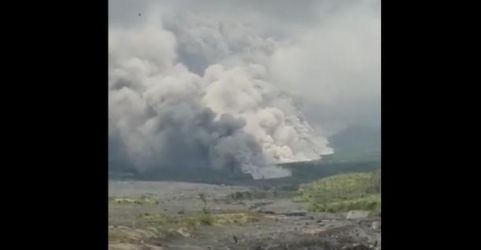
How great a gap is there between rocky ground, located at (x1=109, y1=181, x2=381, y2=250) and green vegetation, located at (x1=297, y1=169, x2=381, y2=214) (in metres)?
0.02

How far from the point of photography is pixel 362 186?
1398mm

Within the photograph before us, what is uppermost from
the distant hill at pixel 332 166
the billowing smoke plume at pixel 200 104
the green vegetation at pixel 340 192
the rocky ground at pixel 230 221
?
the billowing smoke plume at pixel 200 104

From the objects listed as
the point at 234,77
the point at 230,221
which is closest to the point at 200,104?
the point at 234,77

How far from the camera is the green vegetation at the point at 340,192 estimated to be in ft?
4.58

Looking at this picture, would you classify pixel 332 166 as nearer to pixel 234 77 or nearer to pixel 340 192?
pixel 340 192

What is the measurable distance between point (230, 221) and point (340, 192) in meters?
0.25

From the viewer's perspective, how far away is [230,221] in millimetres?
1406

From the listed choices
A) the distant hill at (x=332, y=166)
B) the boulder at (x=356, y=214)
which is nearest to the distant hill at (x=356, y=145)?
the distant hill at (x=332, y=166)

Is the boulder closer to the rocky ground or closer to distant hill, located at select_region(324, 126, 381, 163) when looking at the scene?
the rocky ground

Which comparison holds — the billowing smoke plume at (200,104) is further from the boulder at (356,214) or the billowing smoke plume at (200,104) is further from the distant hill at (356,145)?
the boulder at (356,214)

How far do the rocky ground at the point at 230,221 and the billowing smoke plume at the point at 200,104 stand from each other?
0.06m
